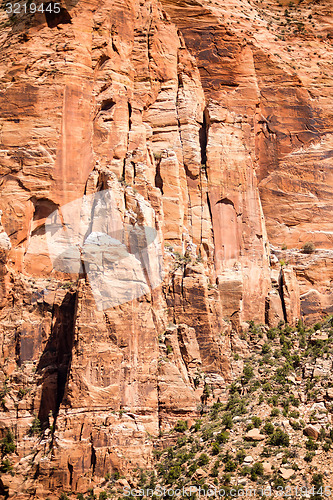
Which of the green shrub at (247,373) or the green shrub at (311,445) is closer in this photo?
the green shrub at (311,445)

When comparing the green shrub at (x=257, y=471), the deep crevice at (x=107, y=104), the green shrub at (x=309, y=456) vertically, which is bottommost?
the green shrub at (x=257, y=471)

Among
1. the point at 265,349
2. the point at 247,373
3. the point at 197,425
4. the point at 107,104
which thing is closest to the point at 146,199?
the point at 107,104

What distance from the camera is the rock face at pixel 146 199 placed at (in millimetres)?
57500

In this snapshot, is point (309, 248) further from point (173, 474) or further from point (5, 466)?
point (5, 466)

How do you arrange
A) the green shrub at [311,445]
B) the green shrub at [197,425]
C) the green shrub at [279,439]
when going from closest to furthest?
1. the green shrub at [311,445]
2. the green shrub at [279,439]
3. the green shrub at [197,425]

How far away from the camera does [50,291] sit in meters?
62.2

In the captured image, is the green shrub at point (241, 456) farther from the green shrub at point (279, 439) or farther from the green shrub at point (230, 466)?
the green shrub at point (279, 439)

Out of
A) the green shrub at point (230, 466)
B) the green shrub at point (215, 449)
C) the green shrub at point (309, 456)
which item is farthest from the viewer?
the green shrub at point (215, 449)

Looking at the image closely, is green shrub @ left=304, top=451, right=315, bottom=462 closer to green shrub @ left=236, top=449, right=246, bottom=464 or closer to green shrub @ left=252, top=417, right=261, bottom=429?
green shrub @ left=236, top=449, right=246, bottom=464

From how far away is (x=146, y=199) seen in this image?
63.2 m

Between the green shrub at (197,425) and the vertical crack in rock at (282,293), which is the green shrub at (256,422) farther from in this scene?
the vertical crack in rock at (282,293)

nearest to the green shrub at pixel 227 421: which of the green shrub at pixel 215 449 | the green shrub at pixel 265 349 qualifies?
the green shrub at pixel 215 449

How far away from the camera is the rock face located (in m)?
57.5

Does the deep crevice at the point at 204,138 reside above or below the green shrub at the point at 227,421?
above
